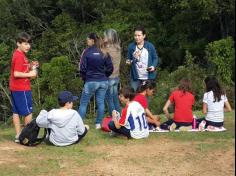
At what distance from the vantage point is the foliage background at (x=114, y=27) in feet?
65.1

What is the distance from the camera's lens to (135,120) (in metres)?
8.29

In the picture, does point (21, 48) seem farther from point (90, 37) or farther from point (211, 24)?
point (211, 24)

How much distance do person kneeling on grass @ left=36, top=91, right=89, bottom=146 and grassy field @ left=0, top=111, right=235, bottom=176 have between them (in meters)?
0.14

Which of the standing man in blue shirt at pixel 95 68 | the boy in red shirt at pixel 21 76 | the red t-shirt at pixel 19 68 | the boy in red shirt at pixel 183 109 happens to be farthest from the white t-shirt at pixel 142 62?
the red t-shirt at pixel 19 68

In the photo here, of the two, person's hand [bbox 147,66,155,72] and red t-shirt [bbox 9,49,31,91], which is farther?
person's hand [bbox 147,66,155,72]

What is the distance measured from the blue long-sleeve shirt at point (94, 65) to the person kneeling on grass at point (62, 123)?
1083mm

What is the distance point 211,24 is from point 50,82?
818 centimetres

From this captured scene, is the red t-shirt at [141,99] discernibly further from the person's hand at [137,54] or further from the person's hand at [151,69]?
the person's hand at [137,54]

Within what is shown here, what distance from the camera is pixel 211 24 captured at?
23984 millimetres

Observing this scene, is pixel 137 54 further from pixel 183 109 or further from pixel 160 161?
pixel 160 161

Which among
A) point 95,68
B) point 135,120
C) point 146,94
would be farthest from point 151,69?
point 135,120

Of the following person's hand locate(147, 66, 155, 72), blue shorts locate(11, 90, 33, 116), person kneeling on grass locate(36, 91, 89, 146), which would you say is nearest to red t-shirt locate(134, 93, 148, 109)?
person's hand locate(147, 66, 155, 72)

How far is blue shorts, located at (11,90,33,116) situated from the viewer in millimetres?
8164

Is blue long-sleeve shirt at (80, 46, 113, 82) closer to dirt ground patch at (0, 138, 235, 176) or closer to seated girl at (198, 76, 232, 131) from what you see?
dirt ground patch at (0, 138, 235, 176)
